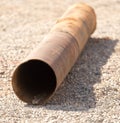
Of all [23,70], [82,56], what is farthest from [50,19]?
[23,70]

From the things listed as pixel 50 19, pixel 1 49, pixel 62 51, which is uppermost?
pixel 62 51

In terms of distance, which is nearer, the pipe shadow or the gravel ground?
the gravel ground

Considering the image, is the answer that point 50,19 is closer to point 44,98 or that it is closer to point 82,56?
point 82,56

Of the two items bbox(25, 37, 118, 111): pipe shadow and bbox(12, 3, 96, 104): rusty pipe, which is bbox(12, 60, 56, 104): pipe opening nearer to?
bbox(12, 3, 96, 104): rusty pipe

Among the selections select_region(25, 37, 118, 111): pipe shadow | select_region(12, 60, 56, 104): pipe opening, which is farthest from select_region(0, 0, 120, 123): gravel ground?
select_region(12, 60, 56, 104): pipe opening

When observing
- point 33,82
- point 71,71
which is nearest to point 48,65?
point 33,82

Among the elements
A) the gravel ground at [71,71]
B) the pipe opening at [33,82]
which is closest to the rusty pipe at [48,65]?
the pipe opening at [33,82]
